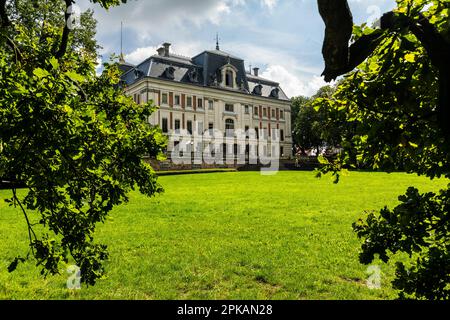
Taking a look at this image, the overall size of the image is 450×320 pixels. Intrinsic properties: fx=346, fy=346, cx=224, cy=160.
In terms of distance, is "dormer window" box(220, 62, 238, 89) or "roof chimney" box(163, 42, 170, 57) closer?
"roof chimney" box(163, 42, 170, 57)

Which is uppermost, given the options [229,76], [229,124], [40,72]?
[229,76]

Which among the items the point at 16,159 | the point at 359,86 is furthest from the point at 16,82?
the point at 359,86

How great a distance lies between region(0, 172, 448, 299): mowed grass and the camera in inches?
193

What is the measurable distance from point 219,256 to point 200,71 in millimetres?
47299

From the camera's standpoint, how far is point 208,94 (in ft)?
166

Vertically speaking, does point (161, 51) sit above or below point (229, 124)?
above

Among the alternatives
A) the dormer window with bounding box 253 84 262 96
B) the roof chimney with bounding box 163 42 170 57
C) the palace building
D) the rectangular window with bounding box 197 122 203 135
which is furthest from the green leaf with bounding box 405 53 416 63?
the dormer window with bounding box 253 84 262 96

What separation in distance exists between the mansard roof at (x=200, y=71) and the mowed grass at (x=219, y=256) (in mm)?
36890

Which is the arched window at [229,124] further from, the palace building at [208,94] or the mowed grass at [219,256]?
the mowed grass at [219,256]

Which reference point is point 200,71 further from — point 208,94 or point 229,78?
point 229,78

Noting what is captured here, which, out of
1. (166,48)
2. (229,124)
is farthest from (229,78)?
(166,48)

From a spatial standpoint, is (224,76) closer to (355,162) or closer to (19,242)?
(19,242)

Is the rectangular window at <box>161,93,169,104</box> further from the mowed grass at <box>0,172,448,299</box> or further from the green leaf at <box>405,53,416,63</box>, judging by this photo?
the green leaf at <box>405,53,416,63</box>

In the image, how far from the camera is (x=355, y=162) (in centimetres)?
299
